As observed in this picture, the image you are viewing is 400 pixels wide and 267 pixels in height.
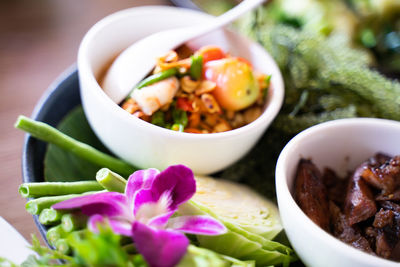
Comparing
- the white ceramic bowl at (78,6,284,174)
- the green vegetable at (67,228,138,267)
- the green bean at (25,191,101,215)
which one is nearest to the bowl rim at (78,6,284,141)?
the white ceramic bowl at (78,6,284,174)

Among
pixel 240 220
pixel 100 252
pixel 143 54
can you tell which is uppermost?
pixel 143 54

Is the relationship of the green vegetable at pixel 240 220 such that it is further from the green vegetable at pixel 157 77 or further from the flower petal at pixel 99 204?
the green vegetable at pixel 157 77

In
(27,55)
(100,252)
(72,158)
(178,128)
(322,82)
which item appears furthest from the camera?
(27,55)

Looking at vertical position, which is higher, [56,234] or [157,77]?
[157,77]

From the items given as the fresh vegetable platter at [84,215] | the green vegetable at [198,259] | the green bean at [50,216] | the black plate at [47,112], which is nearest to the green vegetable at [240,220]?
the fresh vegetable platter at [84,215]

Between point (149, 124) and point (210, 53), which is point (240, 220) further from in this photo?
point (210, 53)

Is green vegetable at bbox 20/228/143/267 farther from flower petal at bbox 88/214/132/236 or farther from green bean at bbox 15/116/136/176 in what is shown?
green bean at bbox 15/116/136/176

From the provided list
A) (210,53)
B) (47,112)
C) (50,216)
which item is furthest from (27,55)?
(50,216)

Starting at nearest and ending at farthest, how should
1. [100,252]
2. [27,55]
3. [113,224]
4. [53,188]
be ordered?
[100,252] < [113,224] < [53,188] < [27,55]
